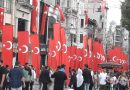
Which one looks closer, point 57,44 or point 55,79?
point 55,79

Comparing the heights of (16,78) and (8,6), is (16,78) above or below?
below

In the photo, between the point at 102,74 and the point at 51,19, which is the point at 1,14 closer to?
the point at 102,74

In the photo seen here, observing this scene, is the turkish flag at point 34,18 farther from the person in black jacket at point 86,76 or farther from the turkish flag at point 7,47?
the person in black jacket at point 86,76

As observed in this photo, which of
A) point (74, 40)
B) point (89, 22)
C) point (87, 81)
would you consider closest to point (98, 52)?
point (87, 81)

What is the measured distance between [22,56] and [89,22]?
61389 mm

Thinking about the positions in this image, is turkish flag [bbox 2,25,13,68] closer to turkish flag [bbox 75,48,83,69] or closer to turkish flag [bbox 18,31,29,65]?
turkish flag [bbox 18,31,29,65]

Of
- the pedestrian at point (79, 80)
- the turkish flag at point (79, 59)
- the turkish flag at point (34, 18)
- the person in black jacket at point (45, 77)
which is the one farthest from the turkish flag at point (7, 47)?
the turkish flag at point (34, 18)

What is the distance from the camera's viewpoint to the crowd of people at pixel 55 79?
1880 centimetres

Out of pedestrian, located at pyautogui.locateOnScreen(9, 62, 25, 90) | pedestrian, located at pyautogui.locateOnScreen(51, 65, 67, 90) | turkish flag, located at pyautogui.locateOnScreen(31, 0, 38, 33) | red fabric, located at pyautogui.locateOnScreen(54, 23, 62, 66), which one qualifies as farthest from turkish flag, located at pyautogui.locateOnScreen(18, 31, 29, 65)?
turkish flag, located at pyautogui.locateOnScreen(31, 0, 38, 33)

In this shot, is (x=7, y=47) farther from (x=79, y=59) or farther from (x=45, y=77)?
(x=79, y=59)

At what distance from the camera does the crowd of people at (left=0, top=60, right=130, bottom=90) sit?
1880 cm

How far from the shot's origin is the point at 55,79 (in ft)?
67.8

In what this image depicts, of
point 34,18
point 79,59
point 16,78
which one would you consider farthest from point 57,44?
point 34,18

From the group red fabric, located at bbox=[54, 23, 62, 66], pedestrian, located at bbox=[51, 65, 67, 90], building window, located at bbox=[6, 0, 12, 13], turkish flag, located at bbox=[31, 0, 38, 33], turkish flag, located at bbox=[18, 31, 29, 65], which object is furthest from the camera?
turkish flag, located at bbox=[31, 0, 38, 33]
